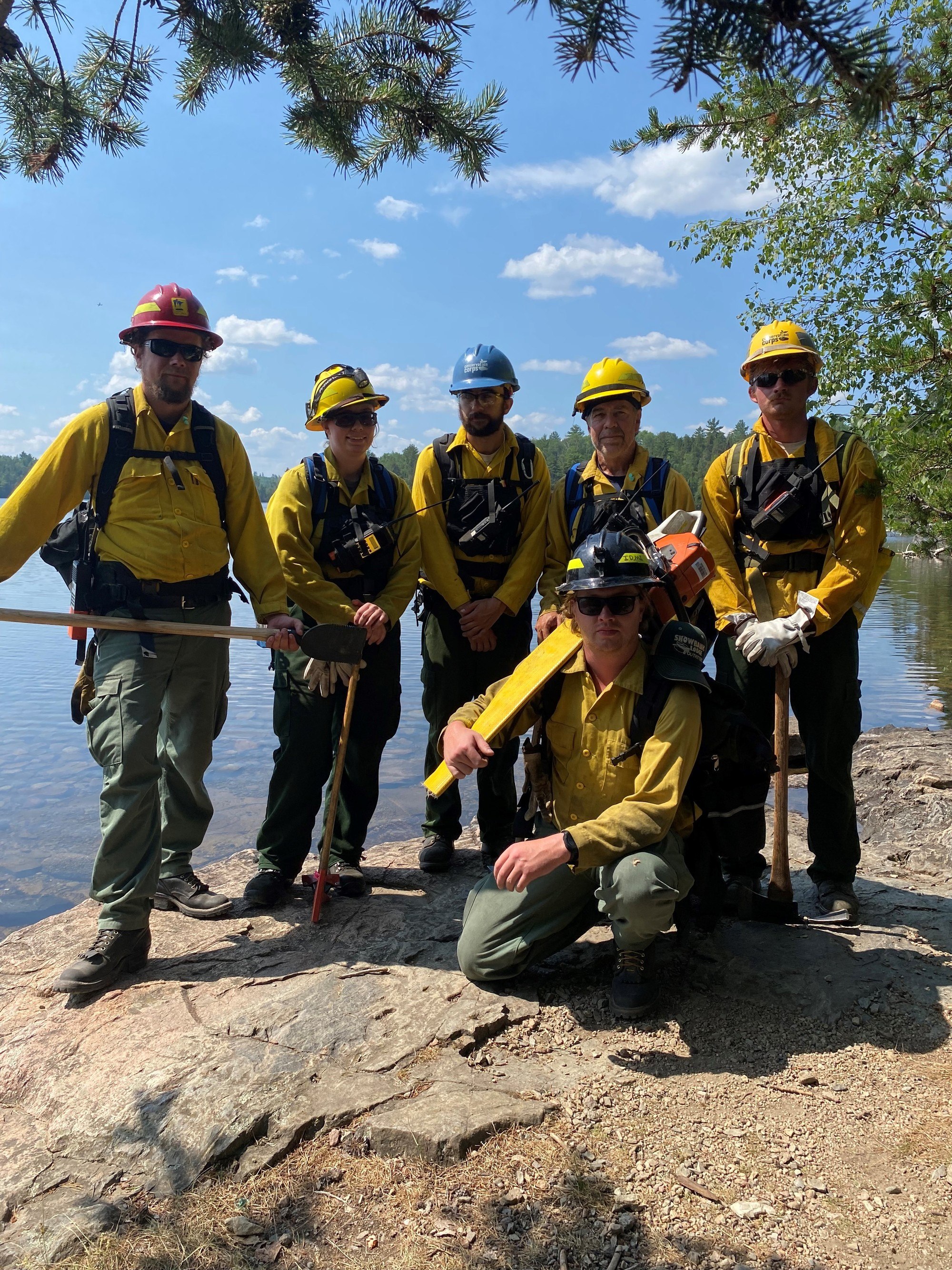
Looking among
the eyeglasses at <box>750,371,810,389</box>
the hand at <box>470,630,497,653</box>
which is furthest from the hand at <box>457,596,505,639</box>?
the eyeglasses at <box>750,371,810,389</box>

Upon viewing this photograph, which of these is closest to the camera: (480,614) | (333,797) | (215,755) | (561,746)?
(561,746)

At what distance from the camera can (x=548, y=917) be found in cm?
392

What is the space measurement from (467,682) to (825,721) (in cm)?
203

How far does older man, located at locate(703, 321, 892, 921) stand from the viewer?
14.4ft

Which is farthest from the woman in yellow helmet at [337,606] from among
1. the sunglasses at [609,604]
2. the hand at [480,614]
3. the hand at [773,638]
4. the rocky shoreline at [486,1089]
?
the hand at [773,638]

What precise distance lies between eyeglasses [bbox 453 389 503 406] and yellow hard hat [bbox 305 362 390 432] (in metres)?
0.48

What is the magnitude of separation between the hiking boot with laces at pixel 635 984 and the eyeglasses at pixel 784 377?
2751 millimetres

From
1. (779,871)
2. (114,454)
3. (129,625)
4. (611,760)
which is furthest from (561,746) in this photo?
(114,454)

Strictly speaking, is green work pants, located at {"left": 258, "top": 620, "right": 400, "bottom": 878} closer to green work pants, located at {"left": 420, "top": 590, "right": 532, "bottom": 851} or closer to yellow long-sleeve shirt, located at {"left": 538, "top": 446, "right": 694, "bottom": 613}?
green work pants, located at {"left": 420, "top": 590, "right": 532, "bottom": 851}

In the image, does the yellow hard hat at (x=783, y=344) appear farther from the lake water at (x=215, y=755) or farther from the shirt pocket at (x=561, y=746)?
the lake water at (x=215, y=755)

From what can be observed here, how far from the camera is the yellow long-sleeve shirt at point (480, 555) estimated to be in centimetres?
525

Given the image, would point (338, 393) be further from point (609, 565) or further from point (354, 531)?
point (609, 565)

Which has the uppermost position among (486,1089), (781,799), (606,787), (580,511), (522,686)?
(580,511)

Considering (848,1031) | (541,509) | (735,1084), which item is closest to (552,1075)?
(735,1084)
